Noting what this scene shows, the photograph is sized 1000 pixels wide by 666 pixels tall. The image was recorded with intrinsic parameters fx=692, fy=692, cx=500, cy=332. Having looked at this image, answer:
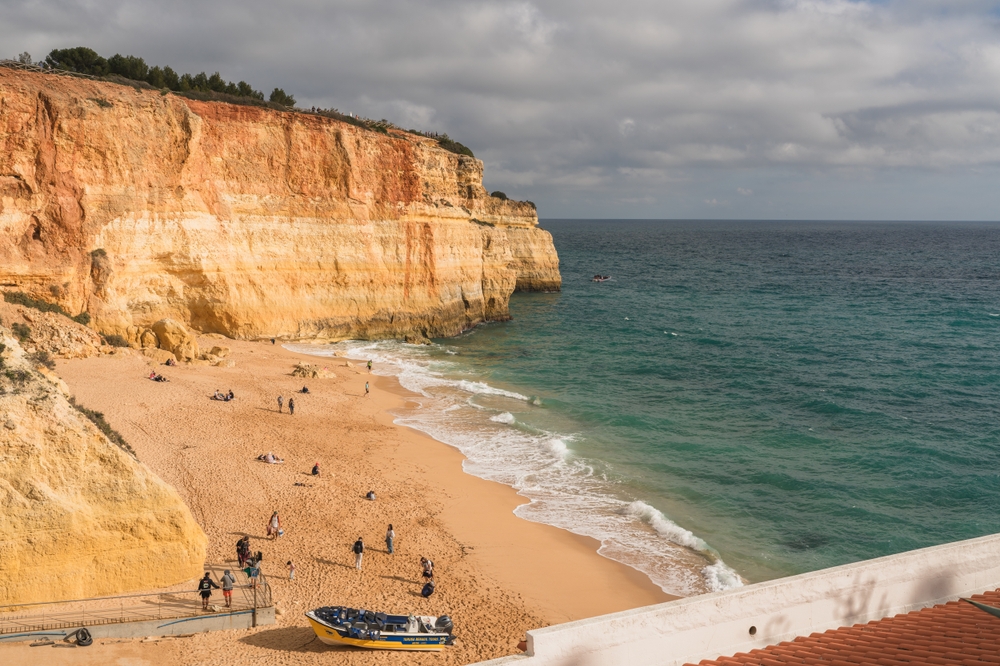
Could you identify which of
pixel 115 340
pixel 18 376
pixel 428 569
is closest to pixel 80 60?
pixel 115 340

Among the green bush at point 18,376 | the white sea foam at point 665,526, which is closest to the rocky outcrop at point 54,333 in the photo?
the green bush at point 18,376

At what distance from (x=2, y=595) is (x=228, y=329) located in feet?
80.2

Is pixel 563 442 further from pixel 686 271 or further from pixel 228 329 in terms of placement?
pixel 686 271

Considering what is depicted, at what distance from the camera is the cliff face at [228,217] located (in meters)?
27.0

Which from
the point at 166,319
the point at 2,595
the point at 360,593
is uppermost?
the point at 166,319

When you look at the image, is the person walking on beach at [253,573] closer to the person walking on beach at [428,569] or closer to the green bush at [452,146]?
the person walking on beach at [428,569]

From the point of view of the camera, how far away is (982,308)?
5328 centimetres

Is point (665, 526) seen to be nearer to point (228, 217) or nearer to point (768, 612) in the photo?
point (768, 612)

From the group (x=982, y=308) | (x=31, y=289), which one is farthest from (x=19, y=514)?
(x=982, y=308)

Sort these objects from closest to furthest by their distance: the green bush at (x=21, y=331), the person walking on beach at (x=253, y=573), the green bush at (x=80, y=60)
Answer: the person walking on beach at (x=253, y=573) → the green bush at (x=21, y=331) → the green bush at (x=80, y=60)

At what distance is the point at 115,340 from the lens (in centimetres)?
2881

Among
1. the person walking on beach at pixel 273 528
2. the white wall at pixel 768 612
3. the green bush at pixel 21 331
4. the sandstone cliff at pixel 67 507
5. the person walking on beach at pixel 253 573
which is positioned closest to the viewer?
the white wall at pixel 768 612

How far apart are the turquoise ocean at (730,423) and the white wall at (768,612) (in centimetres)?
883

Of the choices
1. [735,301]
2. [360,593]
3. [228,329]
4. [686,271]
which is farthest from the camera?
[686,271]
